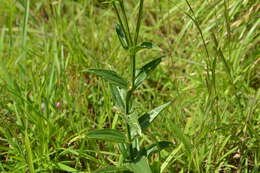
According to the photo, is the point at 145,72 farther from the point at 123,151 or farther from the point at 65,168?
the point at 65,168

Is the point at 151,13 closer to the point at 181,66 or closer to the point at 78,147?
the point at 181,66

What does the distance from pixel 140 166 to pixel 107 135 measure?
0.18m

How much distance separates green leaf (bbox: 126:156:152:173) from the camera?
61.1 inches

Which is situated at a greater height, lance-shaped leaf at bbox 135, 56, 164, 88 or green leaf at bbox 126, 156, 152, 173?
lance-shaped leaf at bbox 135, 56, 164, 88

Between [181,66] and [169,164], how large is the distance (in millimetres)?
852

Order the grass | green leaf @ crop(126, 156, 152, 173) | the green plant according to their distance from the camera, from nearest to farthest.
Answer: the green plant → green leaf @ crop(126, 156, 152, 173) → the grass

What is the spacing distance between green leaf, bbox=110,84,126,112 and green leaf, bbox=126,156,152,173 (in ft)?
0.69

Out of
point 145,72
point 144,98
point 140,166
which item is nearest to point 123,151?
point 140,166

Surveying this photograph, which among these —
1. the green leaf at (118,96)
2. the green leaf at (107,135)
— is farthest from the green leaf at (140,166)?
the green leaf at (118,96)

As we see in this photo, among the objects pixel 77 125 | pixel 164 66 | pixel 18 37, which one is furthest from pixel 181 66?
pixel 18 37

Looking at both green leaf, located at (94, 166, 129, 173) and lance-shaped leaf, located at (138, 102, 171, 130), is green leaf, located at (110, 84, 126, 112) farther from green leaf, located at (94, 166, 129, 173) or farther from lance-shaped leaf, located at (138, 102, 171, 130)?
green leaf, located at (94, 166, 129, 173)

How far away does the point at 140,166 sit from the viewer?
1573 millimetres

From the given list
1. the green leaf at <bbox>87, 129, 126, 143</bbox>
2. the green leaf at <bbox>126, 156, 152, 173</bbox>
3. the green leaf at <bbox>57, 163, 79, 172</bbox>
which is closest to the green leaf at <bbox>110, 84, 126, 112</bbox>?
the green leaf at <bbox>87, 129, 126, 143</bbox>

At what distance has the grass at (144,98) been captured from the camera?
1678mm
